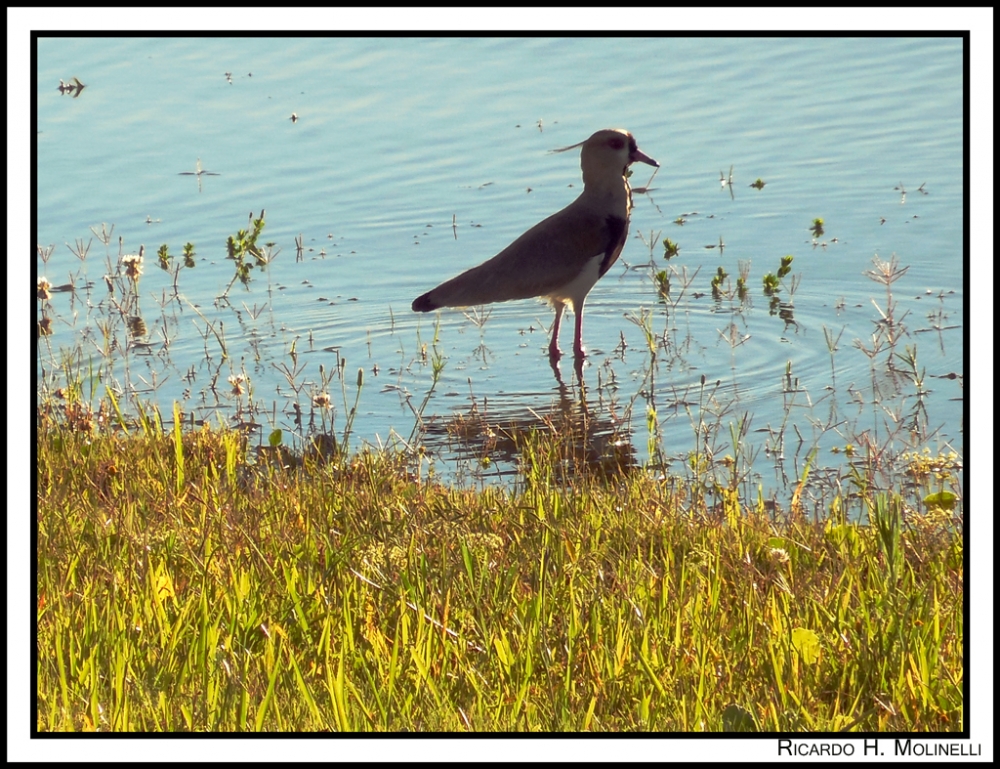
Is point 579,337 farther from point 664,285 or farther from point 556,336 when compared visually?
point 664,285

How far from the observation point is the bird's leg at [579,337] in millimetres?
7768

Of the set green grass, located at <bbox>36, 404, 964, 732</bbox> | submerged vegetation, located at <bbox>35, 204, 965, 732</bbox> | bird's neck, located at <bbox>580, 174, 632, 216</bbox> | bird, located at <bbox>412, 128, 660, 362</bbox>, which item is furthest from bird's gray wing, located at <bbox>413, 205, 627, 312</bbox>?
green grass, located at <bbox>36, 404, 964, 732</bbox>

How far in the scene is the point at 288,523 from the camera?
430 cm

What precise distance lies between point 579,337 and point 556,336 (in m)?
0.19

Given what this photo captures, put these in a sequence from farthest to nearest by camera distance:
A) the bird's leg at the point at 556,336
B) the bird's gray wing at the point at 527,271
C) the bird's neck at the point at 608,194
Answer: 1. the bird's neck at the point at 608,194
2. the bird's gray wing at the point at 527,271
3. the bird's leg at the point at 556,336

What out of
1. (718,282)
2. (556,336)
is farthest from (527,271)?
(718,282)

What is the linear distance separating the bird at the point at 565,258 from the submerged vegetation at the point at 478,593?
211cm

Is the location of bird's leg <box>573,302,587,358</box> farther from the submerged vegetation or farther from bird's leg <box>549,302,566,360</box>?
the submerged vegetation

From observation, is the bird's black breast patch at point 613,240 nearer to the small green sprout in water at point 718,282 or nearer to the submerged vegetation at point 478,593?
the small green sprout in water at point 718,282

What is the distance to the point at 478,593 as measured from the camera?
11.8 feet

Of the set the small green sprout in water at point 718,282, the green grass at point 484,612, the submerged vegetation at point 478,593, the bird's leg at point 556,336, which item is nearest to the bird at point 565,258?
the bird's leg at point 556,336

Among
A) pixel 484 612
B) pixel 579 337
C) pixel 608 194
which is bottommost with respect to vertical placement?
pixel 484 612

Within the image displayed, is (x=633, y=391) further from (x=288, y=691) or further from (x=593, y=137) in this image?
(x=288, y=691)

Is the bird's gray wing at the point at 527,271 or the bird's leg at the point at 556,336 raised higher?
the bird's gray wing at the point at 527,271
